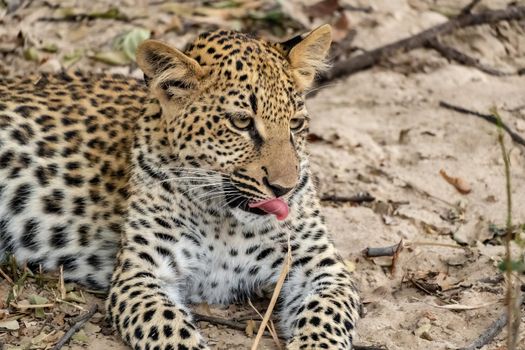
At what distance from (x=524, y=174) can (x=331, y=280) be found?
115 inches

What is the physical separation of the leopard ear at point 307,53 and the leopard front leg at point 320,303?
47.9 inches

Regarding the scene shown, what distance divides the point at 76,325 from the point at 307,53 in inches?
94.1

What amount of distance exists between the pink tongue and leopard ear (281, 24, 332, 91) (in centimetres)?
88

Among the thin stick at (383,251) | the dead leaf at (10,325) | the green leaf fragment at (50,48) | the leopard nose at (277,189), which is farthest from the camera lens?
the green leaf fragment at (50,48)

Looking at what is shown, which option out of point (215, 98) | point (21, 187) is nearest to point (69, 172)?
point (21, 187)

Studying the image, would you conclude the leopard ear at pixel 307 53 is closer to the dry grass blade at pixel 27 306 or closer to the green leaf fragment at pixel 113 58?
the dry grass blade at pixel 27 306

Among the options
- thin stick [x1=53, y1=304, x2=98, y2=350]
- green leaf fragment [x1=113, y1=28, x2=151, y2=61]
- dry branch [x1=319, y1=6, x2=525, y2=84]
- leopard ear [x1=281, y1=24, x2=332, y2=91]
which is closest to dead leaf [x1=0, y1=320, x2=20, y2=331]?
thin stick [x1=53, y1=304, x2=98, y2=350]

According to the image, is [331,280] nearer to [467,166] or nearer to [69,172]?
[69,172]

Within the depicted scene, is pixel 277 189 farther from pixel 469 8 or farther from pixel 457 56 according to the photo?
pixel 469 8

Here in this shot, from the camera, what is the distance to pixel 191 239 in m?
7.01

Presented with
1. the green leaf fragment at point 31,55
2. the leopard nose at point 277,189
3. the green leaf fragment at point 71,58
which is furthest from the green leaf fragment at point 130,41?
the leopard nose at point 277,189

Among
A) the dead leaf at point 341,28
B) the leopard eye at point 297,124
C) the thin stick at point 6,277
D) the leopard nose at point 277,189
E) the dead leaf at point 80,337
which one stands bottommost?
the dead leaf at point 341,28

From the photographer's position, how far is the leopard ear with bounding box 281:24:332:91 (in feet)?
22.4

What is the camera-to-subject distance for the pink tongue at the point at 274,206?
637 cm
